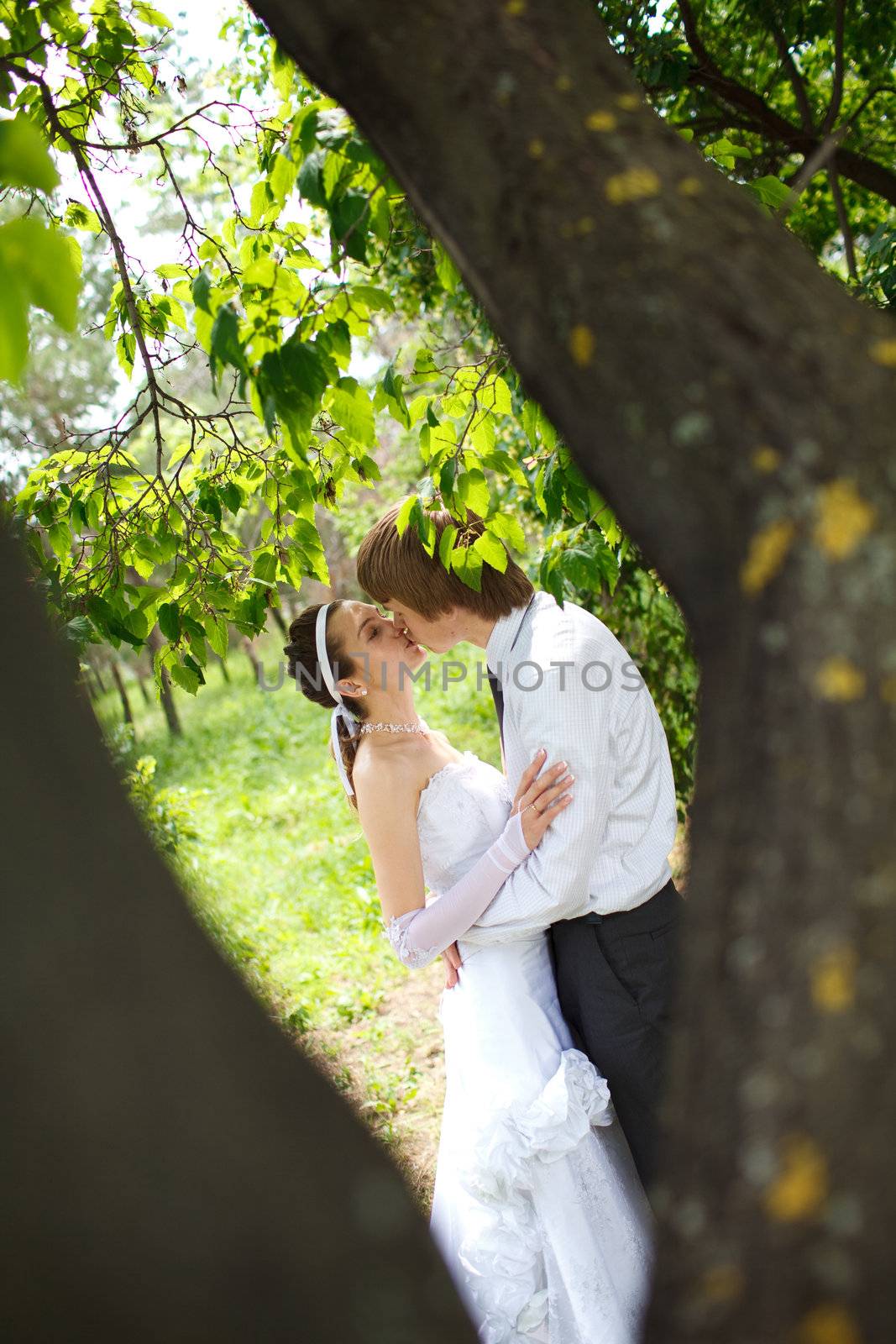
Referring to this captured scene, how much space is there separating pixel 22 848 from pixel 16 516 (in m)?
2.20

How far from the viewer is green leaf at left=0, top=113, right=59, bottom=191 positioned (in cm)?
105

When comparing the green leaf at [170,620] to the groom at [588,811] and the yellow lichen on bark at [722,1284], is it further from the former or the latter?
the yellow lichen on bark at [722,1284]

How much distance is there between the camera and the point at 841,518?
901 millimetres

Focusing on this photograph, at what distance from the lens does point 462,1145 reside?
3012 mm

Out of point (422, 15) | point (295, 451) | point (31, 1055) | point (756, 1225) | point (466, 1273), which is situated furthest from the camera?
point (466, 1273)

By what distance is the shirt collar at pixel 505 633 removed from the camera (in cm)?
299

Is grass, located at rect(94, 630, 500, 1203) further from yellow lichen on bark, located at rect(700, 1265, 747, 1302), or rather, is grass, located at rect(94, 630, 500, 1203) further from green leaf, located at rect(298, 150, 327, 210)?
green leaf, located at rect(298, 150, 327, 210)

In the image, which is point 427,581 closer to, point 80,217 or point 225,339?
point 225,339

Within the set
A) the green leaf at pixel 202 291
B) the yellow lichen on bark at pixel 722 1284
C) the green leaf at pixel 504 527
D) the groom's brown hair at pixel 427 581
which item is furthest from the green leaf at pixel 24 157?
the groom's brown hair at pixel 427 581

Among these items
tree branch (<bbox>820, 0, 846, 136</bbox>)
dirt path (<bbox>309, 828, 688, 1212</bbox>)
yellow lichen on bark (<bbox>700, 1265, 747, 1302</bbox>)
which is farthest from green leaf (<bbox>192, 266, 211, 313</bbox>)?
tree branch (<bbox>820, 0, 846, 136</bbox>)

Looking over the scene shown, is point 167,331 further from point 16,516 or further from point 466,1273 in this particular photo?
point 466,1273

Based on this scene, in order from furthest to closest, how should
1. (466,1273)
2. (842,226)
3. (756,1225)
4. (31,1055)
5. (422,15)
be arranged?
Answer: (842,226) < (466,1273) < (422,15) < (31,1055) < (756,1225)

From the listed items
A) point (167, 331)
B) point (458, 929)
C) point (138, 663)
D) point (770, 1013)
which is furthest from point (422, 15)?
point (138, 663)

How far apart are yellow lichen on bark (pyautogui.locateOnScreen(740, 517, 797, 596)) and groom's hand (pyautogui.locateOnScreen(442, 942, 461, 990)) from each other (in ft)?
7.86
